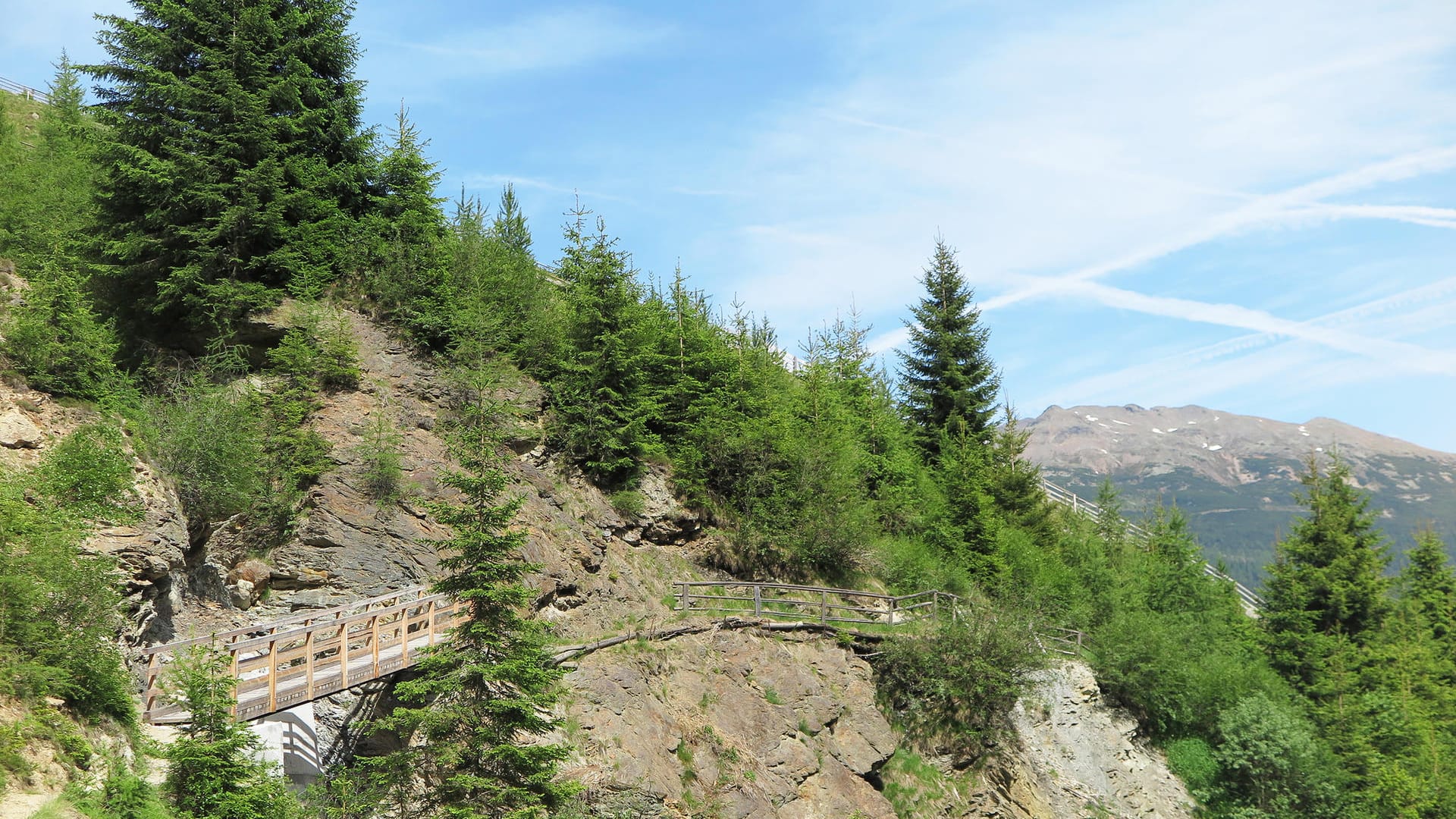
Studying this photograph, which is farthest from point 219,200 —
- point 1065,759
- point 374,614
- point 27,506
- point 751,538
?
point 1065,759

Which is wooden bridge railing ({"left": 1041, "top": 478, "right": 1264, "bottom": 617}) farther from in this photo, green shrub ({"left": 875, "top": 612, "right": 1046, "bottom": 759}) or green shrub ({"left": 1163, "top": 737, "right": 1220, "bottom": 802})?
green shrub ({"left": 875, "top": 612, "right": 1046, "bottom": 759})

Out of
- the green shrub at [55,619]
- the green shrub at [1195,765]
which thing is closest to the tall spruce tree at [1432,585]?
the green shrub at [1195,765]

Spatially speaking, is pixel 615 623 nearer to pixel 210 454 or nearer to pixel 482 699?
pixel 482 699

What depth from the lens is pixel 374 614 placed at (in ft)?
55.1

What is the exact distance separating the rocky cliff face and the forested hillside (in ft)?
1.78

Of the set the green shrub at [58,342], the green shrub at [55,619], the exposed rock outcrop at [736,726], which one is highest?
the green shrub at [58,342]

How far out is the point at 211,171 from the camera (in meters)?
25.2

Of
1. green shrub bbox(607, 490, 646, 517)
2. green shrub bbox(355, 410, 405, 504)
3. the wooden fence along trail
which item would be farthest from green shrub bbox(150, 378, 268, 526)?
green shrub bbox(607, 490, 646, 517)

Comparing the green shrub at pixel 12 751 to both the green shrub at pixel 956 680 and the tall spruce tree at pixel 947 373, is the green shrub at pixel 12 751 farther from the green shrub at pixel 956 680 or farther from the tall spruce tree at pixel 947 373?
the tall spruce tree at pixel 947 373

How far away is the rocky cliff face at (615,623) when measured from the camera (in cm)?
1819

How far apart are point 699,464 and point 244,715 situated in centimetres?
1726

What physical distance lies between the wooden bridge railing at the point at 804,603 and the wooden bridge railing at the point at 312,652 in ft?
24.5

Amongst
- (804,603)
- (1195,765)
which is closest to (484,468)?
(804,603)

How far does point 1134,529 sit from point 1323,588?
29.1ft
